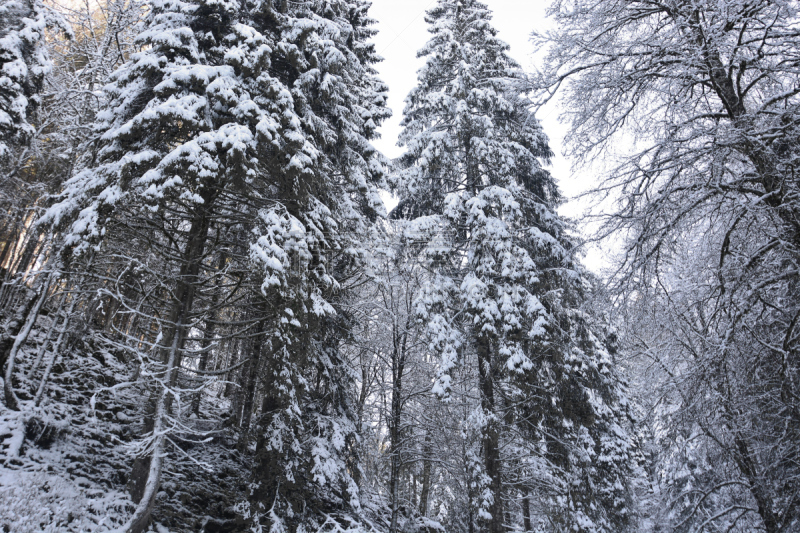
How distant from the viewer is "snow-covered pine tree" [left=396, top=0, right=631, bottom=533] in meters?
9.50

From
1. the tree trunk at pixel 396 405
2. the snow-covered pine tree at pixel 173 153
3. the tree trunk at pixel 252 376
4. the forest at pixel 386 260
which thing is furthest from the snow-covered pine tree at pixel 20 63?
the tree trunk at pixel 396 405

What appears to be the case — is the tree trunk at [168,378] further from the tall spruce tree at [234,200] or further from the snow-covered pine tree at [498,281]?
the snow-covered pine tree at [498,281]

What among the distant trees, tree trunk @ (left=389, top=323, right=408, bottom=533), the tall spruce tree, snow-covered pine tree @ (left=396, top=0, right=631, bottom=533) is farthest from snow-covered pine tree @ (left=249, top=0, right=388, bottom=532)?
the distant trees

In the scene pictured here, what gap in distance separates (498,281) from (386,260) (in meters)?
3.27

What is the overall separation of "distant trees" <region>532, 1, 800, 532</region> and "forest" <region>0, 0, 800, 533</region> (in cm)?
6

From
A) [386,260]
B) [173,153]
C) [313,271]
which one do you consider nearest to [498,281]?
[386,260]

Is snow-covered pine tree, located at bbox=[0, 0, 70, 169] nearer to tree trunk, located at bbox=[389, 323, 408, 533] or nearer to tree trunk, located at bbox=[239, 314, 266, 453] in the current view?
tree trunk, located at bbox=[239, 314, 266, 453]

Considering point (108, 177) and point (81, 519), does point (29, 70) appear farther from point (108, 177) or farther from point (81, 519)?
point (81, 519)

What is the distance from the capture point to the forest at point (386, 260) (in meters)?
4.54

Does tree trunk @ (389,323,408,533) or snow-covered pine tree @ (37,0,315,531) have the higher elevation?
snow-covered pine tree @ (37,0,315,531)

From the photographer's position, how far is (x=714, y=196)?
175 inches

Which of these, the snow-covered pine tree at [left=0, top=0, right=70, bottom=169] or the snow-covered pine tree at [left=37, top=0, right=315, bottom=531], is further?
the snow-covered pine tree at [left=0, top=0, right=70, bottom=169]

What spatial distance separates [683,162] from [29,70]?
12.3 m

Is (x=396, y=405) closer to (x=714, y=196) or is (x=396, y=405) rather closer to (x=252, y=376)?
(x=252, y=376)
